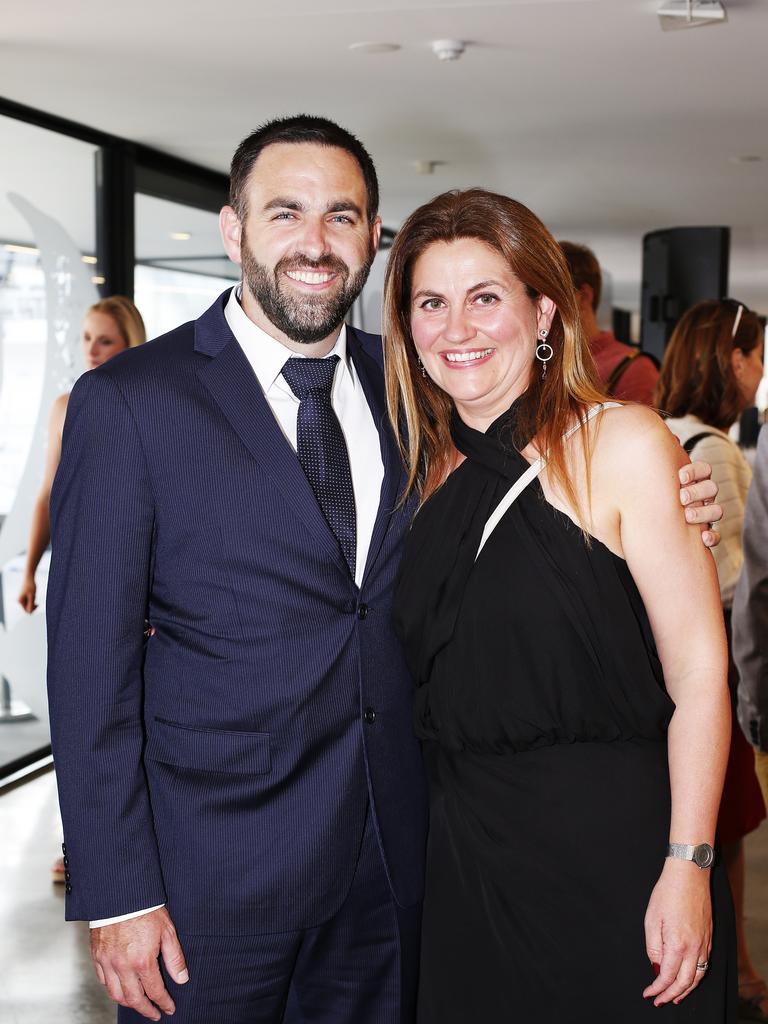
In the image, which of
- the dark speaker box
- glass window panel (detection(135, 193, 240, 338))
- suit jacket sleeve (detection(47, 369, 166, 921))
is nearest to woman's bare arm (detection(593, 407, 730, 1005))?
suit jacket sleeve (detection(47, 369, 166, 921))

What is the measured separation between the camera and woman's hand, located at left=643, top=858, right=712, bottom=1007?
182 centimetres

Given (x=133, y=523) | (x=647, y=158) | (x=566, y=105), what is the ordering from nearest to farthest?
(x=133, y=523) → (x=566, y=105) → (x=647, y=158)

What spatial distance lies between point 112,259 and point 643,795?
17.7ft

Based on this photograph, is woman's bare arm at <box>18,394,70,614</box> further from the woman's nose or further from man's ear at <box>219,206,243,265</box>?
the woman's nose

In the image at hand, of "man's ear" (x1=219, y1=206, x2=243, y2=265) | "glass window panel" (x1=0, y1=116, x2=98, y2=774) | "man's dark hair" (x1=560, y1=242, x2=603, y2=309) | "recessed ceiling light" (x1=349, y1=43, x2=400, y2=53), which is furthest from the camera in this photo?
"glass window panel" (x1=0, y1=116, x2=98, y2=774)

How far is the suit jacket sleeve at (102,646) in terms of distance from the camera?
184 centimetres

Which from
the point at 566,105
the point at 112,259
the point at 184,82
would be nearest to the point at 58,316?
the point at 112,259

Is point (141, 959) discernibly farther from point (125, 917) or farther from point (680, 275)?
point (680, 275)

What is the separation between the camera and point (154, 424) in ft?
6.14

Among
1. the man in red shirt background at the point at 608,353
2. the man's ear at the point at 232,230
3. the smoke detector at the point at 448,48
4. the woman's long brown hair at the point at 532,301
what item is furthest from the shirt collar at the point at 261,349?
the smoke detector at the point at 448,48

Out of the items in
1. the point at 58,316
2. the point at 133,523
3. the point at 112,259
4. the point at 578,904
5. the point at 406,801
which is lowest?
the point at 578,904

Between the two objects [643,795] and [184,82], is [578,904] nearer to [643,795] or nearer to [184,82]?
[643,795]

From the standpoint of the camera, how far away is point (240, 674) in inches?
74.2

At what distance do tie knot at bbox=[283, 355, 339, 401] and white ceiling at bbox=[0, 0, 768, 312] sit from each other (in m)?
2.79
